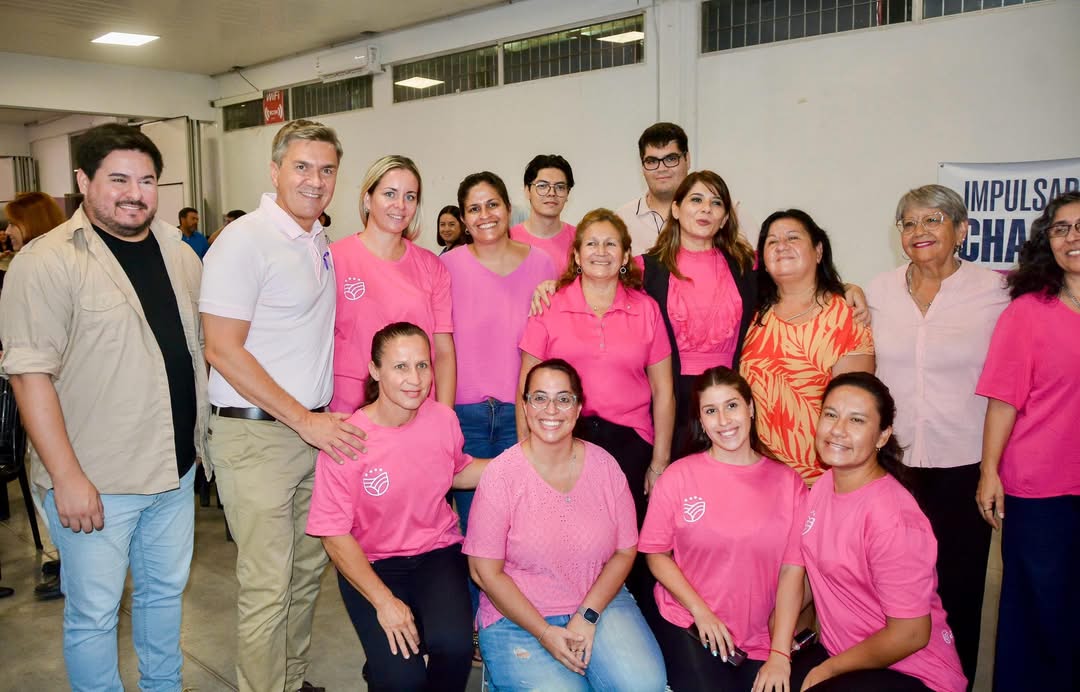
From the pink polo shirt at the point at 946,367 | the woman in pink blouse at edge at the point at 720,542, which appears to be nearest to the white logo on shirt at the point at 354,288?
the woman in pink blouse at edge at the point at 720,542

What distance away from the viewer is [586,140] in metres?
7.39

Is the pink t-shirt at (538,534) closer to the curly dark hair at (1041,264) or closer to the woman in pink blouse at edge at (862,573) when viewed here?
the woman in pink blouse at edge at (862,573)

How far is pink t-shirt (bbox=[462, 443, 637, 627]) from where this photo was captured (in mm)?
2322

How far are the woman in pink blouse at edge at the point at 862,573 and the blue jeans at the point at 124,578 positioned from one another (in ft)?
6.05

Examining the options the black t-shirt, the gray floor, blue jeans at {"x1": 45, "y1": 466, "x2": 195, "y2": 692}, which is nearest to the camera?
blue jeans at {"x1": 45, "y1": 466, "x2": 195, "y2": 692}

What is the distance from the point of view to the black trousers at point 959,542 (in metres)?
2.54

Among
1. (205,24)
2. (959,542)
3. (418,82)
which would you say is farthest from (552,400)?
(205,24)

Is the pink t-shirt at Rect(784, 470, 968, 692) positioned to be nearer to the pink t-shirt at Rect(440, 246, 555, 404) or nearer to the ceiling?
the pink t-shirt at Rect(440, 246, 555, 404)

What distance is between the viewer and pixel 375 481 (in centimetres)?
236

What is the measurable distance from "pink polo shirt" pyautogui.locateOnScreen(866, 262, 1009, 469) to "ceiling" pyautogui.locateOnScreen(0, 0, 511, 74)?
6.40m

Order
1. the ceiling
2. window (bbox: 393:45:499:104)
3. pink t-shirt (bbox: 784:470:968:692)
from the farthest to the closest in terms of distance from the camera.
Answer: window (bbox: 393:45:499:104) → the ceiling → pink t-shirt (bbox: 784:470:968:692)

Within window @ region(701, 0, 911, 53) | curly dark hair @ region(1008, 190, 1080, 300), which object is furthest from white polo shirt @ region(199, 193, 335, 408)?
window @ region(701, 0, 911, 53)

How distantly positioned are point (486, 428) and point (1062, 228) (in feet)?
6.75

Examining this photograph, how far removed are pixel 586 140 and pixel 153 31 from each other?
18.0 ft
